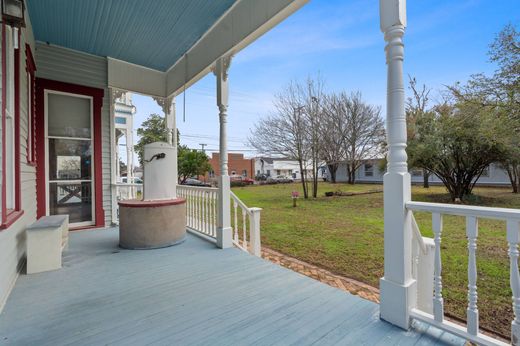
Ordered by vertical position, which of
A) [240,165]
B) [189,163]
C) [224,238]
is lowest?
[224,238]

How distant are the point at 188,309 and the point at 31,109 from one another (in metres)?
4.14

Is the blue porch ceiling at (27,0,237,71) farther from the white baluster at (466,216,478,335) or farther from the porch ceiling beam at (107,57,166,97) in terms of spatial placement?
the white baluster at (466,216,478,335)

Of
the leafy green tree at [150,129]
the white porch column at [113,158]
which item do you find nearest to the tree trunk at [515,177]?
the white porch column at [113,158]

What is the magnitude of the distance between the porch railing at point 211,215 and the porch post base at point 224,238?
0.12 metres

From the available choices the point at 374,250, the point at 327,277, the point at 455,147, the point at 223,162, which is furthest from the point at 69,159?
the point at 455,147

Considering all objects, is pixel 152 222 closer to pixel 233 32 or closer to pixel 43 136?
pixel 43 136

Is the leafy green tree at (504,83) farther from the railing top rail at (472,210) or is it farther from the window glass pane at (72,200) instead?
the window glass pane at (72,200)

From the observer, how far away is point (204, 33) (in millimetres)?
3986

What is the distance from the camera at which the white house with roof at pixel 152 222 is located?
1770mm

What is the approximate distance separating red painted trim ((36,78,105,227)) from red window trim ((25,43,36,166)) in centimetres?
18

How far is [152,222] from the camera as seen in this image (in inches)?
146

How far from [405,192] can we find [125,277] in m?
2.84

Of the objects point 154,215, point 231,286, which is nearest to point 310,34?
point 154,215

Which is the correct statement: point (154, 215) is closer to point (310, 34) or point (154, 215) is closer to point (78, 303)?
point (78, 303)
